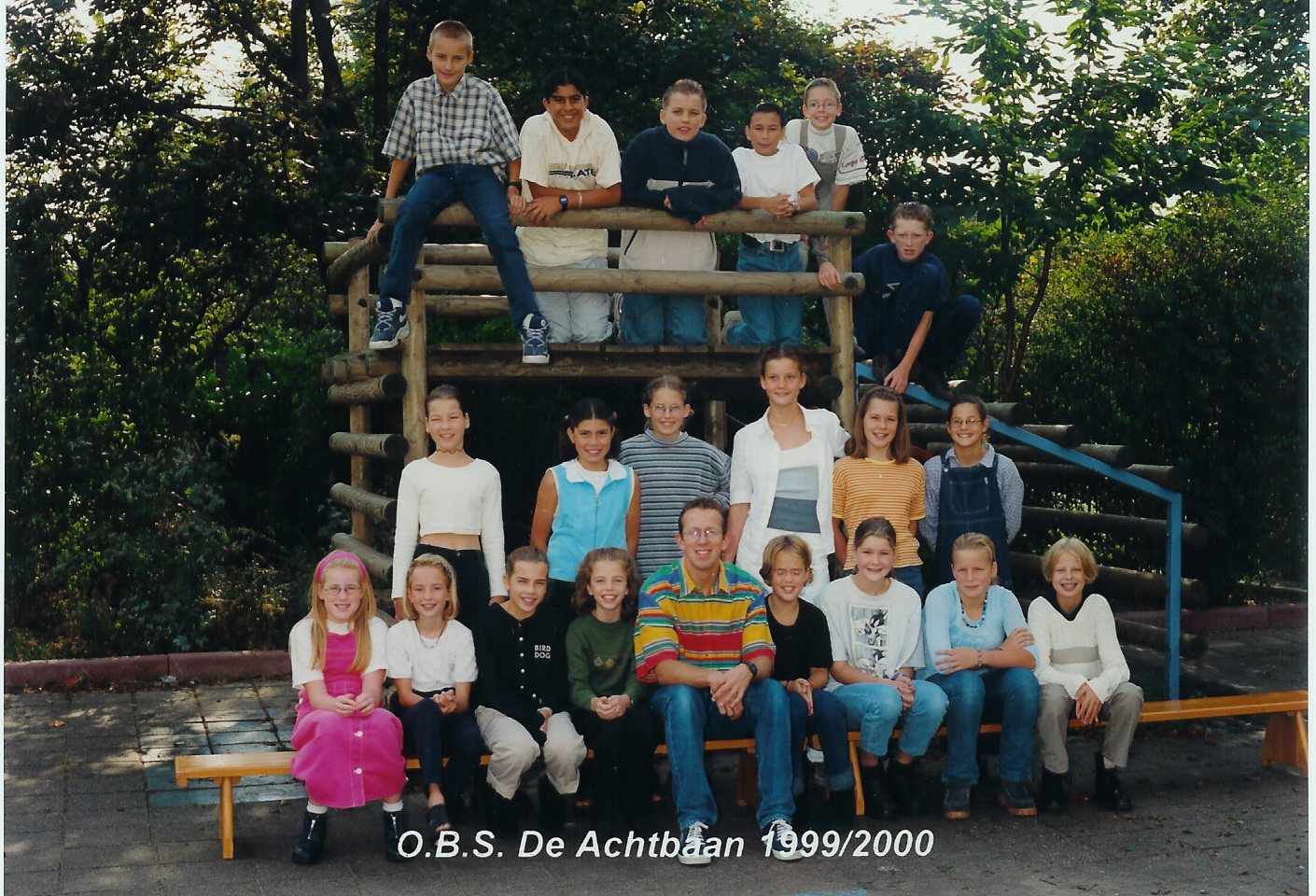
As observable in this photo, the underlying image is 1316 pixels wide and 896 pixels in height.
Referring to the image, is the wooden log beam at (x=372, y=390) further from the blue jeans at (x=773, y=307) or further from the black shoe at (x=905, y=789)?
the black shoe at (x=905, y=789)

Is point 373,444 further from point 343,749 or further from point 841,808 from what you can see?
point 841,808

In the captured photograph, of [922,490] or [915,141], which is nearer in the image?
[922,490]

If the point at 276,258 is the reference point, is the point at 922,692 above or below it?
below

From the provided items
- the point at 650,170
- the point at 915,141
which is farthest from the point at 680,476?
the point at 915,141

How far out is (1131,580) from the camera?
304 inches

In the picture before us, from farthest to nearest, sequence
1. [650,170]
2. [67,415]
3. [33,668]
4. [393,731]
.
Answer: [67,415] < [33,668] < [650,170] < [393,731]

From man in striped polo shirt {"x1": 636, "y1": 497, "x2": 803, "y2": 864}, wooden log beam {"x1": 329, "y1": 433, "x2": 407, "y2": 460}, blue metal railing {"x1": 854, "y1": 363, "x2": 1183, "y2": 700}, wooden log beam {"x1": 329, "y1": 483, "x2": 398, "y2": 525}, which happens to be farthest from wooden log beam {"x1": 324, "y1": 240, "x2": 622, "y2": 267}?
man in striped polo shirt {"x1": 636, "y1": 497, "x2": 803, "y2": 864}

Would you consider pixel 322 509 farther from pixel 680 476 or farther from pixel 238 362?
pixel 680 476

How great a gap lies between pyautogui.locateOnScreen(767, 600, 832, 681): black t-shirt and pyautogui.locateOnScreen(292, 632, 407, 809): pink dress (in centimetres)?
144

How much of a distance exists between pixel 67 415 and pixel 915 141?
5632 mm

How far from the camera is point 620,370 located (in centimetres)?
684

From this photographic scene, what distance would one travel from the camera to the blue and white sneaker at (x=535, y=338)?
6.38 metres

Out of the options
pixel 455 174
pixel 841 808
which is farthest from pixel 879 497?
pixel 455 174

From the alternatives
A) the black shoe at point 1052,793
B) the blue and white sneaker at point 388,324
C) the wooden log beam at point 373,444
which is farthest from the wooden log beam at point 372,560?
the black shoe at point 1052,793
